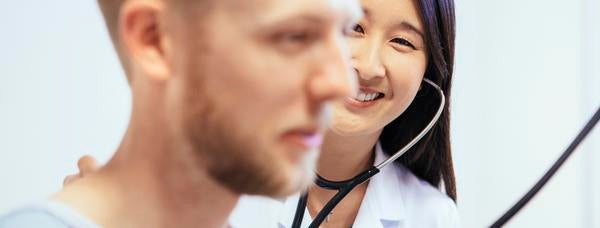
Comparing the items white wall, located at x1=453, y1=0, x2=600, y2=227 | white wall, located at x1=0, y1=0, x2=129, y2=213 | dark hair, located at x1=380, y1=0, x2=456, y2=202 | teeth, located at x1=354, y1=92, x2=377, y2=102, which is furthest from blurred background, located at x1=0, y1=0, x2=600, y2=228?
white wall, located at x1=0, y1=0, x2=129, y2=213

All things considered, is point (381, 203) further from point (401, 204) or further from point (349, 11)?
point (349, 11)

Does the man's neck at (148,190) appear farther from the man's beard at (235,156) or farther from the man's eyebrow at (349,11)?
the man's eyebrow at (349,11)

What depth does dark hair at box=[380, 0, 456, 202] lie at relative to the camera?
0.86m

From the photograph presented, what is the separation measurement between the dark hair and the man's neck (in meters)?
0.49

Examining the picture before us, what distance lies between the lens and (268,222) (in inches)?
33.5

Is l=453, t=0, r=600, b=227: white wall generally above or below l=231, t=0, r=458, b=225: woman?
below

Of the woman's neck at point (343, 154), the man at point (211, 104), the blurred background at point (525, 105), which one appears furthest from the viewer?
the blurred background at point (525, 105)

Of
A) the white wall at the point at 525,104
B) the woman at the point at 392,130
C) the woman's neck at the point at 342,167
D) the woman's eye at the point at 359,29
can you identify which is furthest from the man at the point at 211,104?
the white wall at the point at 525,104

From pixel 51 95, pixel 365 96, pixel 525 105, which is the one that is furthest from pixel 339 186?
pixel 525 105

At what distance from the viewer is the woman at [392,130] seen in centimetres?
79

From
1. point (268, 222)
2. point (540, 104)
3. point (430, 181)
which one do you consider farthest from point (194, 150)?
point (540, 104)

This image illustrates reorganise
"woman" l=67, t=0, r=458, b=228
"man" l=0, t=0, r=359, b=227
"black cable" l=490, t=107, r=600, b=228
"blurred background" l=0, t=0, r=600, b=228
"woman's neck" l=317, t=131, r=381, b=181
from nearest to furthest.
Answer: "man" l=0, t=0, r=359, b=227
"black cable" l=490, t=107, r=600, b=228
"woman" l=67, t=0, r=458, b=228
"woman's neck" l=317, t=131, r=381, b=181
"blurred background" l=0, t=0, r=600, b=228

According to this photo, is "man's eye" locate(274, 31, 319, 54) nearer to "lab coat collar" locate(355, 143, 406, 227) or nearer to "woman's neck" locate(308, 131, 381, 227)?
"woman's neck" locate(308, 131, 381, 227)

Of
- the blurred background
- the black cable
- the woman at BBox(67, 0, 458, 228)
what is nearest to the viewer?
the black cable
